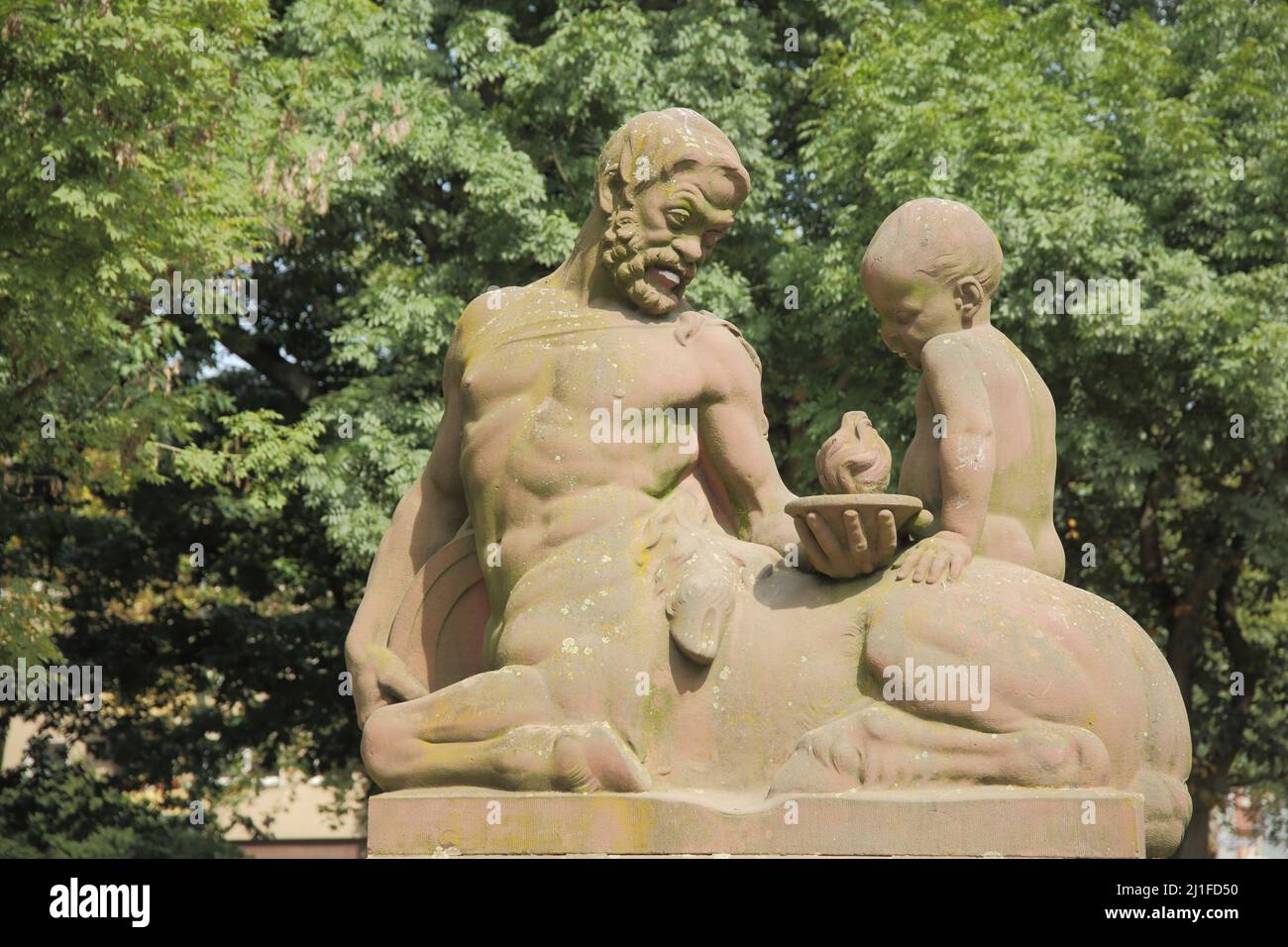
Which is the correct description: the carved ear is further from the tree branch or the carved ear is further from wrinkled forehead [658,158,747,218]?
the tree branch

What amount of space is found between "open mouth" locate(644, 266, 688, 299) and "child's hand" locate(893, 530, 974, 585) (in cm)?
134

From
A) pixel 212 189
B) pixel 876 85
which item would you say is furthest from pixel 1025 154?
pixel 212 189

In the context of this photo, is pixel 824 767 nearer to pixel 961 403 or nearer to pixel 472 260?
pixel 961 403

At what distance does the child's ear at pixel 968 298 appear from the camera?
6340mm

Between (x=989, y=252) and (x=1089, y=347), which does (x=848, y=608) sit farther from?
(x=1089, y=347)

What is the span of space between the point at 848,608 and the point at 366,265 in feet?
46.8

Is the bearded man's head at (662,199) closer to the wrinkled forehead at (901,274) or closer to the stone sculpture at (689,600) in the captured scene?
the stone sculpture at (689,600)

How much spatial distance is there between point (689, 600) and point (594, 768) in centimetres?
64

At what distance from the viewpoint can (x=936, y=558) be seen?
19.2 ft

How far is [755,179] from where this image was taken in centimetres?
1769

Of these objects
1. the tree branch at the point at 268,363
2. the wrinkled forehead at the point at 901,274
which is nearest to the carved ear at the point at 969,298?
the wrinkled forehead at the point at 901,274

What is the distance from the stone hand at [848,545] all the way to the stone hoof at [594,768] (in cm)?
92

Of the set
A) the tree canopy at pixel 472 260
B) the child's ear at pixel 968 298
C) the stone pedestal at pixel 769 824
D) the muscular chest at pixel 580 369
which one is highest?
the tree canopy at pixel 472 260
